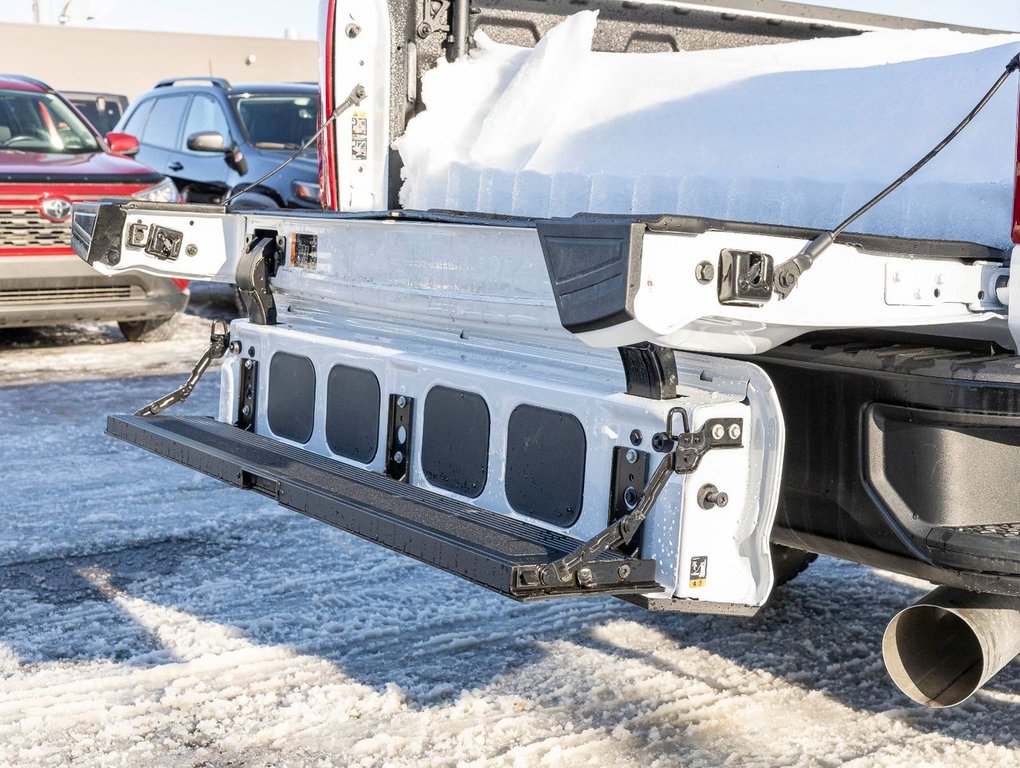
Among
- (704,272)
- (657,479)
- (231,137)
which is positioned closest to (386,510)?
(657,479)

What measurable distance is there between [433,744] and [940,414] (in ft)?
4.81

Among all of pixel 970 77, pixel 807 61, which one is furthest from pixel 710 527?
pixel 807 61

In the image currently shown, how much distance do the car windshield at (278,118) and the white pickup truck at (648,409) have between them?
21.9ft

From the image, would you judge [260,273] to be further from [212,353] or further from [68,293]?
[68,293]

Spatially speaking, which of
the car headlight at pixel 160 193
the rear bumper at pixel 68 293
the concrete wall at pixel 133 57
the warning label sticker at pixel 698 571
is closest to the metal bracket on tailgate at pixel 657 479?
the warning label sticker at pixel 698 571

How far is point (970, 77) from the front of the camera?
2.85 m

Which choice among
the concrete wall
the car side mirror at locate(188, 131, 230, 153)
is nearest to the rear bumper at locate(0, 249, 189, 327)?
the car side mirror at locate(188, 131, 230, 153)

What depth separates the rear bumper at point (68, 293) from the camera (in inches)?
326

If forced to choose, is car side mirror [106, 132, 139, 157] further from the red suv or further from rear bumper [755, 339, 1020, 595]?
rear bumper [755, 339, 1020, 595]

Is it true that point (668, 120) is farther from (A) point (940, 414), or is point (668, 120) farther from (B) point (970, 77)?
(A) point (940, 414)

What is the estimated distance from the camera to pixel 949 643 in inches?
115

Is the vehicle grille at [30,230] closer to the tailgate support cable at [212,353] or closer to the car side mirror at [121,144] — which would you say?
the car side mirror at [121,144]

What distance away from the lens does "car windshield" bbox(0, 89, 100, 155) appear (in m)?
9.05

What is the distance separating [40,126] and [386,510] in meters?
7.31
